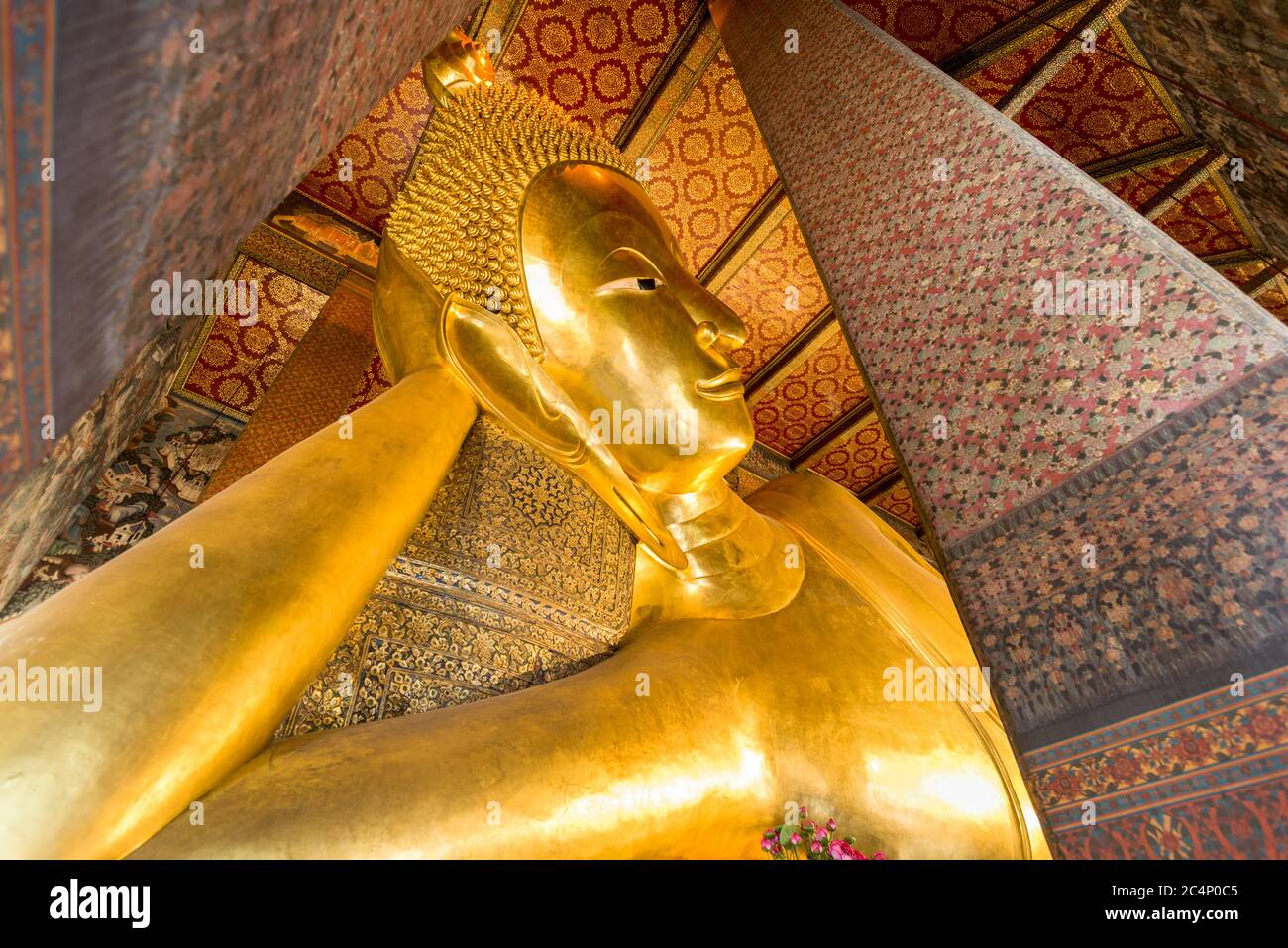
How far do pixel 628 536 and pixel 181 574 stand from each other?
1404mm

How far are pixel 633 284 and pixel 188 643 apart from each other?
1630mm

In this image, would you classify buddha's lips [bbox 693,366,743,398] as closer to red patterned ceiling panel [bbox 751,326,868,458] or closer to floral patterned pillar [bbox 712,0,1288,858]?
floral patterned pillar [bbox 712,0,1288,858]

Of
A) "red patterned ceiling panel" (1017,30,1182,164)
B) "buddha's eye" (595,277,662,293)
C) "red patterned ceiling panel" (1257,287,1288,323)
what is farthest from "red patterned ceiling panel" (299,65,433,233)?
"red patterned ceiling panel" (1257,287,1288,323)

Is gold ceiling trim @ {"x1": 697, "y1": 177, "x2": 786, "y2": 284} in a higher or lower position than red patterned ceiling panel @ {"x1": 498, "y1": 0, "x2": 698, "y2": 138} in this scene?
lower

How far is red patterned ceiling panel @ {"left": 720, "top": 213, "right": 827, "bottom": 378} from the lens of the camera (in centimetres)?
420

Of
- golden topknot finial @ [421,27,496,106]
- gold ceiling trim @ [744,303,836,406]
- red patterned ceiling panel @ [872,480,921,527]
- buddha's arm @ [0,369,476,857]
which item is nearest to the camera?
buddha's arm @ [0,369,476,857]

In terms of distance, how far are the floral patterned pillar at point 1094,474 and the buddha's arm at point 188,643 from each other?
108 centimetres

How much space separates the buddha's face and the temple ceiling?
0.94 m

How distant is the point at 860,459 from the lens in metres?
5.49

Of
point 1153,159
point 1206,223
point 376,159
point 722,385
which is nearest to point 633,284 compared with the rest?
point 722,385

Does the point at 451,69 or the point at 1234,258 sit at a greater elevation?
the point at 451,69

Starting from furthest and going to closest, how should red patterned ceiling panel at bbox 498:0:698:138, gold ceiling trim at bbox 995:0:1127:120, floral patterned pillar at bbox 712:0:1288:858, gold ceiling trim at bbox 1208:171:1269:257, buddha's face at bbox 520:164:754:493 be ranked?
red patterned ceiling panel at bbox 498:0:698:138, gold ceiling trim at bbox 1208:171:1269:257, gold ceiling trim at bbox 995:0:1127:120, buddha's face at bbox 520:164:754:493, floral patterned pillar at bbox 712:0:1288:858

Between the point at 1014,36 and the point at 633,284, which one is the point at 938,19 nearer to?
the point at 1014,36
